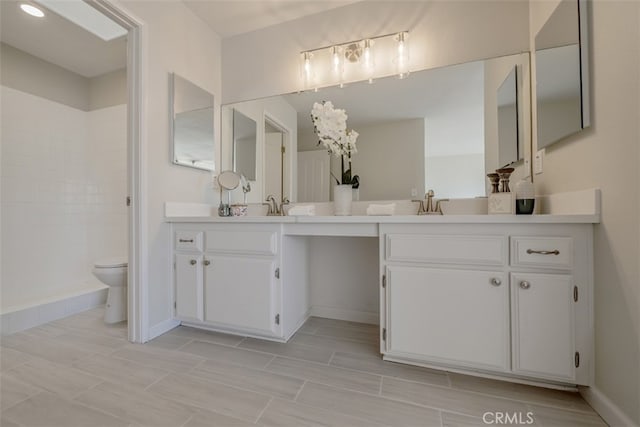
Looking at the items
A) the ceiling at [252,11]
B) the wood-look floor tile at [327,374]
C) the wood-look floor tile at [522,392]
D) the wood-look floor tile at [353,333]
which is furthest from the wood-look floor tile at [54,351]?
the ceiling at [252,11]

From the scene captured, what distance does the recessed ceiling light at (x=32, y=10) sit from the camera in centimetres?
193

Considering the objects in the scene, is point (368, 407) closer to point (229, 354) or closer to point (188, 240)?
point (229, 354)

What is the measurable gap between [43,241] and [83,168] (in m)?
0.83

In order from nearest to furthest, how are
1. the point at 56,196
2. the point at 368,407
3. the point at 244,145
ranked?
the point at 368,407, the point at 244,145, the point at 56,196

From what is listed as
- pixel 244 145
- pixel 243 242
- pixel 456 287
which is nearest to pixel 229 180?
pixel 244 145

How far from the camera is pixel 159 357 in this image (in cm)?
149

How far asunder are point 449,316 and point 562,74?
1.30 m

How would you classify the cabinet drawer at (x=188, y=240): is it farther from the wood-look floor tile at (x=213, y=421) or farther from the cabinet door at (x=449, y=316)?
the cabinet door at (x=449, y=316)

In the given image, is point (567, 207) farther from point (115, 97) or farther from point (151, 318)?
point (115, 97)

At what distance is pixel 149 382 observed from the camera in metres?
1.27

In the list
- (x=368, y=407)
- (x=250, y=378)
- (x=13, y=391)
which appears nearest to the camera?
(x=368, y=407)

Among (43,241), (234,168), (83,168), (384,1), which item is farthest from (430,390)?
(83,168)

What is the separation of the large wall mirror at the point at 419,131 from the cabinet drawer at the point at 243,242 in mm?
596

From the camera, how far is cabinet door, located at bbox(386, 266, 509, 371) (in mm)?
1209
